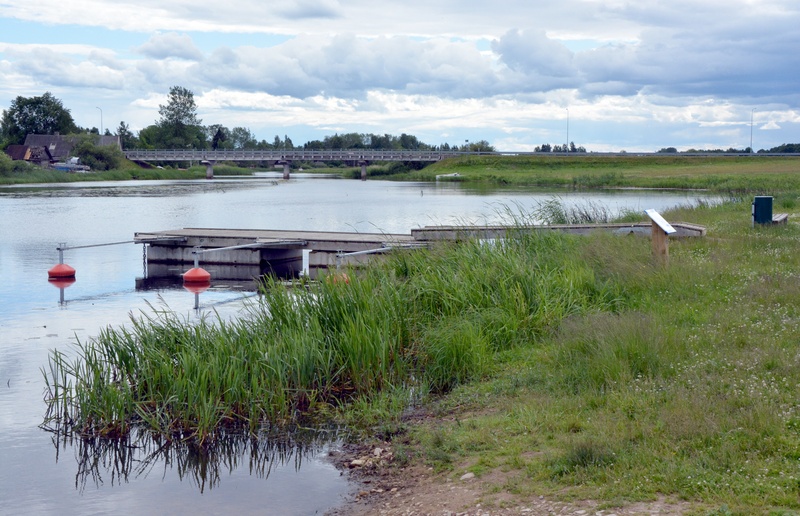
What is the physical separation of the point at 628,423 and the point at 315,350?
422 centimetres

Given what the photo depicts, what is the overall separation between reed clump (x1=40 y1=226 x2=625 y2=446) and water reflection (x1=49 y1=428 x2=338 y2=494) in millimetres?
147

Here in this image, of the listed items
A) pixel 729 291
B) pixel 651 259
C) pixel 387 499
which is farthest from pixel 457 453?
pixel 651 259

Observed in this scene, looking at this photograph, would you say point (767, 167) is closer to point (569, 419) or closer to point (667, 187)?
point (667, 187)

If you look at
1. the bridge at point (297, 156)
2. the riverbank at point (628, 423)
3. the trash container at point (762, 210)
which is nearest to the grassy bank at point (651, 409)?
the riverbank at point (628, 423)

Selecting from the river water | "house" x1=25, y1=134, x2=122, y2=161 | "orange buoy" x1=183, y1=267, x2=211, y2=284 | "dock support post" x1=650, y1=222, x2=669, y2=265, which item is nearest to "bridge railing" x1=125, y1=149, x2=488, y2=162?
"house" x1=25, y1=134, x2=122, y2=161

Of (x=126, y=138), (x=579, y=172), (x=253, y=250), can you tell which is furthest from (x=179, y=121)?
(x=253, y=250)

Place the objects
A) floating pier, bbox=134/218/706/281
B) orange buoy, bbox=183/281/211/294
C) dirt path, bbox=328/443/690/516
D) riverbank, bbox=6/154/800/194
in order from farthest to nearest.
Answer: riverbank, bbox=6/154/800/194, floating pier, bbox=134/218/706/281, orange buoy, bbox=183/281/211/294, dirt path, bbox=328/443/690/516

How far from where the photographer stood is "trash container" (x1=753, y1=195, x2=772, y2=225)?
18547 millimetres

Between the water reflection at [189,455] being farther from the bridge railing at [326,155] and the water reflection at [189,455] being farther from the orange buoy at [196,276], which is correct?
the bridge railing at [326,155]

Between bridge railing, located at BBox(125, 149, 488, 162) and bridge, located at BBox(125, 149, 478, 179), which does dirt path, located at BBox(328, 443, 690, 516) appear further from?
bridge, located at BBox(125, 149, 478, 179)

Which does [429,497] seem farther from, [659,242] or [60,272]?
[60,272]

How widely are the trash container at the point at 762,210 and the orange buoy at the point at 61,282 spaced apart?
17.5 m

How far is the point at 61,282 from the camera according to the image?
21750 mm

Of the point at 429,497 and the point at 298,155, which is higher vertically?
the point at 298,155
